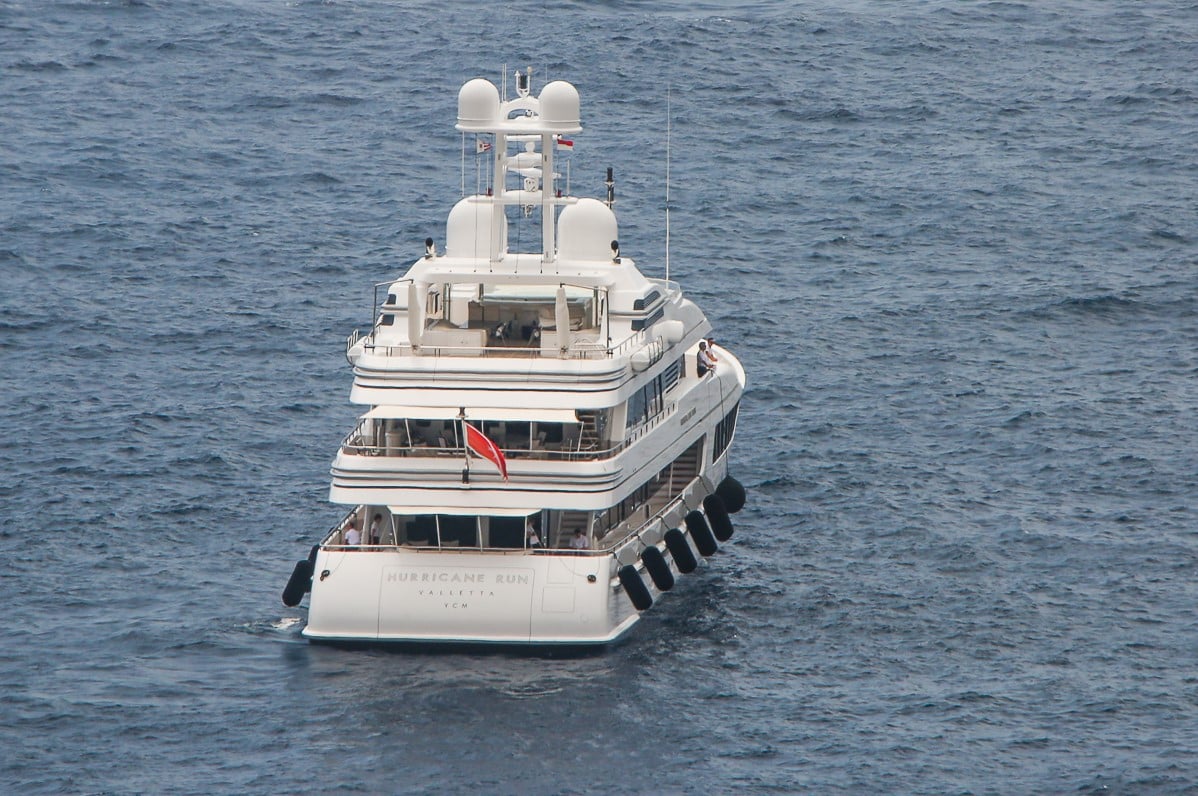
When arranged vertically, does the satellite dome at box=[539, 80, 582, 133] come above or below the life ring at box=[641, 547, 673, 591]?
above

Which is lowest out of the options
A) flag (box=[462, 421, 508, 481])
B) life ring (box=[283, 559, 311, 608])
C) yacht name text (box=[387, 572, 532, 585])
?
life ring (box=[283, 559, 311, 608])

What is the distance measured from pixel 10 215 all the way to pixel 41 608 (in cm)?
3684

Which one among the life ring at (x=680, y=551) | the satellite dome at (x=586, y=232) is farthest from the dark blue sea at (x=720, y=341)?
the satellite dome at (x=586, y=232)

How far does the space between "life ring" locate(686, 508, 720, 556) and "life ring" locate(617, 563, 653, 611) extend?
4844 mm

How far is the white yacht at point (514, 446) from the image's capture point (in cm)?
5472

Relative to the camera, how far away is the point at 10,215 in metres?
91.4

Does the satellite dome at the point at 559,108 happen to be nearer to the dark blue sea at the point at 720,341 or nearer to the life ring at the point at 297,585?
the dark blue sea at the point at 720,341

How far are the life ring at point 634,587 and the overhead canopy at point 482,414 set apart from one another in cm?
376

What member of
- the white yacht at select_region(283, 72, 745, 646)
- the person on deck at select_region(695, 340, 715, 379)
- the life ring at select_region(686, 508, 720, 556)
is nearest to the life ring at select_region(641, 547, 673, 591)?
the white yacht at select_region(283, 72, 745, 646)

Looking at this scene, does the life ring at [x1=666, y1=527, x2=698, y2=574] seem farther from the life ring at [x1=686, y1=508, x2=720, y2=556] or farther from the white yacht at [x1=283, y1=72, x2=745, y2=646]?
the life ring at [x1=686, y1=508, x2=720, y2=556]

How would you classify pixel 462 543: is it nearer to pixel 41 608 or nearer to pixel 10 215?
pixel 41 608

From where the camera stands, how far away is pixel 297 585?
2234 inches

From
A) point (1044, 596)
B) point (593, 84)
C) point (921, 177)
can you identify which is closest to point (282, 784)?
point (1044, 596)

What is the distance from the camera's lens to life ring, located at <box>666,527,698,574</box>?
5975 cm
